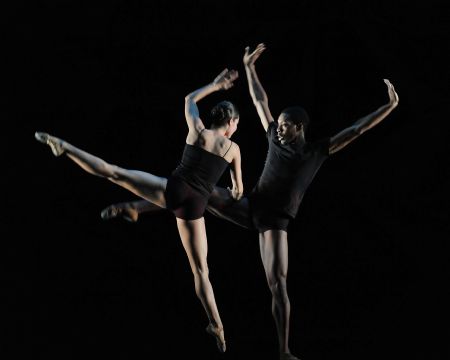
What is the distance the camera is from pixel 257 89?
5.48 meters

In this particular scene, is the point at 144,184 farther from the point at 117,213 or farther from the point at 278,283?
the point at 278,283

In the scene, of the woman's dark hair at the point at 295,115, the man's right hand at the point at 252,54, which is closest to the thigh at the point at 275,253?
the woman's dark hair at the point at 295,115

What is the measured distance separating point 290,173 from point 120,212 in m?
1.35

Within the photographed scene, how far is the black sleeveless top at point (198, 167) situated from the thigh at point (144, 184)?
0.15 metres

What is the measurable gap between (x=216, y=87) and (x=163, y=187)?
2.79 ft

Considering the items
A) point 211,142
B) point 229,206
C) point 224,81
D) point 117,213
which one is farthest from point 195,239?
point 224,81

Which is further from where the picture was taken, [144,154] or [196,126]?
[144,154]

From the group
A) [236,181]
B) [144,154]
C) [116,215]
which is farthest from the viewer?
[144,154]

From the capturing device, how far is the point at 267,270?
5242 mm

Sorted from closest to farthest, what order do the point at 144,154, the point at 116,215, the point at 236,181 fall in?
the point at 116,215
the point at 236,181
the point at 144,154

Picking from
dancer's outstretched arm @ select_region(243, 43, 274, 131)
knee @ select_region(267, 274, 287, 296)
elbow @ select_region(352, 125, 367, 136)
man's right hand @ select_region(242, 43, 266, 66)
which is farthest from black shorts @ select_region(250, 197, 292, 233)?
man's right hand @ select_region(242, 43, 266, 66)

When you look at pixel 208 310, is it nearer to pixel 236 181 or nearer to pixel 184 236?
pixel 184 236

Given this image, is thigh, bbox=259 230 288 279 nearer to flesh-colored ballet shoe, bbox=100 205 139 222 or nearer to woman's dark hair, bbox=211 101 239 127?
woman's dark hair, bbox=211 101 239 127

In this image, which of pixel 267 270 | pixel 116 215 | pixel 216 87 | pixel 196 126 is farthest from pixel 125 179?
pixel 267 270
